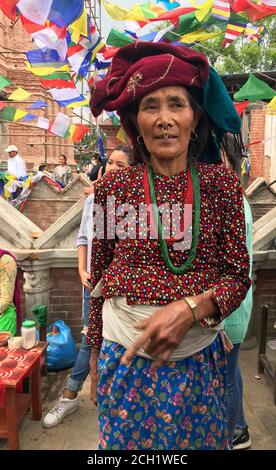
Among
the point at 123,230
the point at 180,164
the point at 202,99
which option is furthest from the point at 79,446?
the point at 202,99

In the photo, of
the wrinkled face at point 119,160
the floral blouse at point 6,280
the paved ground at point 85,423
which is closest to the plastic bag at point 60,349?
the paved ground at point 85,423

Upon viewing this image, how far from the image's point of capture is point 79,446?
8.42 feet

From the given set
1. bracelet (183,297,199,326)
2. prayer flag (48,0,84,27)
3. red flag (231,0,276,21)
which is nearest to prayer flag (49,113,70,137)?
prayer flag (48,0,84,27)

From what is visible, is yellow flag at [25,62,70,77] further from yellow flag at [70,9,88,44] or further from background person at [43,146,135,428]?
background person at [43,146,135,428]

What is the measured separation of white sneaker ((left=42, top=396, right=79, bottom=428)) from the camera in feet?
9.04

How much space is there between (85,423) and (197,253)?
2.14 metres

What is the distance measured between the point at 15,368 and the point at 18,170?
29.4 feet

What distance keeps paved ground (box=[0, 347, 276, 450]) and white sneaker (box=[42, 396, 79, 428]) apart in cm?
4

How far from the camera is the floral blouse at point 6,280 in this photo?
2955mm

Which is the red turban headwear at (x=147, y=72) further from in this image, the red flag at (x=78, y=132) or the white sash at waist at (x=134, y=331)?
the red flag at (x=78, y=132)

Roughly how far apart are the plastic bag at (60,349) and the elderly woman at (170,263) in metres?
2.21

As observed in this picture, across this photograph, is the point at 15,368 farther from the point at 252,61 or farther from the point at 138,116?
the point at 252,61

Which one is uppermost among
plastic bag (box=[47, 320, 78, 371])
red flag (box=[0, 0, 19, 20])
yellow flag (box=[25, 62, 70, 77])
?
yellow flag (box=[25, 62, 70, 77])

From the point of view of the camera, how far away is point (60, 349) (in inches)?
137
